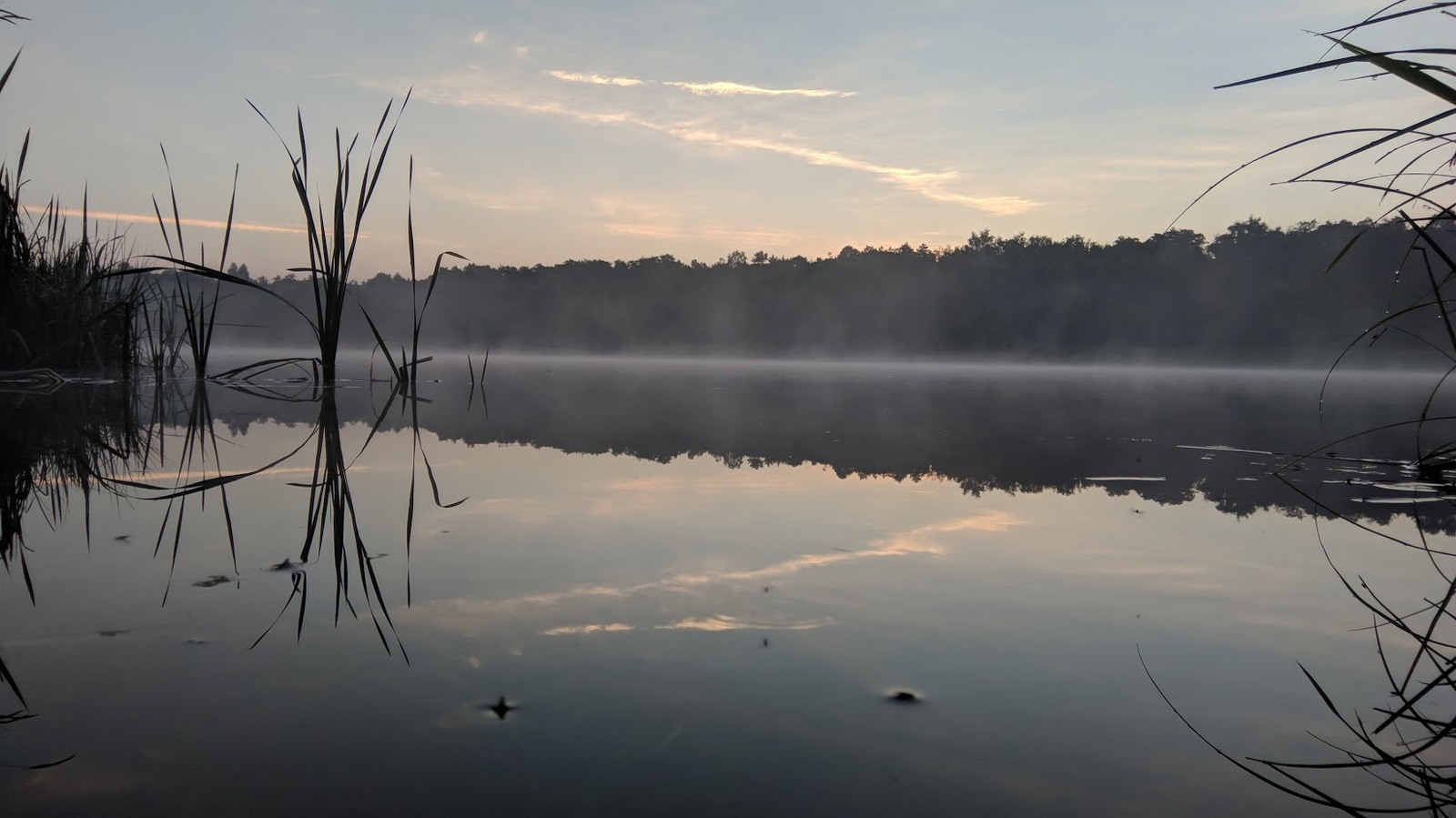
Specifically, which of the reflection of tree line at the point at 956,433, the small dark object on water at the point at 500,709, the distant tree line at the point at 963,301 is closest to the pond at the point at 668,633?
the small dark object on water at the point at 500,709

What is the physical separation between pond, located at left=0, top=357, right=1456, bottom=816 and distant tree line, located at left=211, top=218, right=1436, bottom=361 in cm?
3197

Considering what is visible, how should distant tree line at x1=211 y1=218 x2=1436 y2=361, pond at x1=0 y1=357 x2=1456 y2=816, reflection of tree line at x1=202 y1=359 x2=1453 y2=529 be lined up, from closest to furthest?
pond at x1=0 y1=357 x2=1456 y2=816 < reflection of tree line at x1=202 y1=359 x2=1453 y2=529 < distant tree line at x1=211 y1=218 x2=1436 y2=361

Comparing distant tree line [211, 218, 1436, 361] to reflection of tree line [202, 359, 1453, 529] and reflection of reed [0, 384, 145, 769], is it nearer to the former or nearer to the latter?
reflection of tree line [202, 359, 1453, 529]

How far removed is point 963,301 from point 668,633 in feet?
124

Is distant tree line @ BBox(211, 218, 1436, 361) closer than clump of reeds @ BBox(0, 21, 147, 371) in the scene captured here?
No

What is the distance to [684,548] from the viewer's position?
1966 millimetres

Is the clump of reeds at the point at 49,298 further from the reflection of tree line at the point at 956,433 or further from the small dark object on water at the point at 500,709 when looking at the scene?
the small dark object on water at the point at 500,709

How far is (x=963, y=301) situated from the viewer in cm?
3722

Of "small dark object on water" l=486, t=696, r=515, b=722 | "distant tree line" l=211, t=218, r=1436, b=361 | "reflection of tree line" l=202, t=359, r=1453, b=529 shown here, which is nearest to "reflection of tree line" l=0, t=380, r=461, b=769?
"small dark object on water" l=486, t=696, r=515, b=722

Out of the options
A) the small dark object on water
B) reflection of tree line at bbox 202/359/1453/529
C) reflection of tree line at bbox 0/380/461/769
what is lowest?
reflection of tree line at bbox 0/380/461/769

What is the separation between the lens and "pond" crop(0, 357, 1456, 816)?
89 centimetres

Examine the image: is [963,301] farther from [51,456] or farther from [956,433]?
[51,456]

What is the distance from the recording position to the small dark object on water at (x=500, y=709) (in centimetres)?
102

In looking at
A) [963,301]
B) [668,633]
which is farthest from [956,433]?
[963,301]
